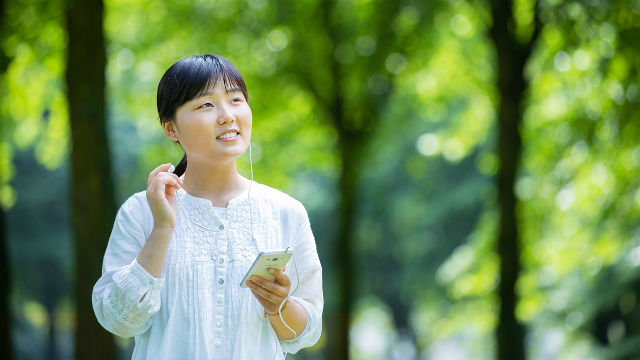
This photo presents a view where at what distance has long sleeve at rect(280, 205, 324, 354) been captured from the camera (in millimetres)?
2666

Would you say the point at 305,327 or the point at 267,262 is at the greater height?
the point at 267,262

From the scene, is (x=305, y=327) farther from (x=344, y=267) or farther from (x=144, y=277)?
(x=344, y=267)

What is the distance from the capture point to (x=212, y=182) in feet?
9.00

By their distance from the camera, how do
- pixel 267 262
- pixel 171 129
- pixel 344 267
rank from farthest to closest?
1. pixel 344 267
2. pixel 171 129
3. pixel 267 262

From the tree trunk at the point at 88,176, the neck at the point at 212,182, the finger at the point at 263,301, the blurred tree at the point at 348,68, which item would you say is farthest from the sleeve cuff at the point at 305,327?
the blurred tree at the point at 348,68

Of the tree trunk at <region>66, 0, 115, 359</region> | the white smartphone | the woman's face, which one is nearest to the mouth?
the woman's face

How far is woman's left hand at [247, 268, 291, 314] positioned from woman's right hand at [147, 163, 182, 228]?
0.32m

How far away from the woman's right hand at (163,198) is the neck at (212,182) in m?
0.16

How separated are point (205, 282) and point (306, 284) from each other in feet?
1.20

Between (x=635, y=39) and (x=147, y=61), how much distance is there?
6987mm

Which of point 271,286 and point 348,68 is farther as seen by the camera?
point 348,68

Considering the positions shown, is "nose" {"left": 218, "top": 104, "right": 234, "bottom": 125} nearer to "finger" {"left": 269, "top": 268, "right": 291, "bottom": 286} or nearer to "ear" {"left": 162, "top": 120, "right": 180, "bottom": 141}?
"ear" {"left": 162, "top": 120, "right": 180, "bottom": 141}

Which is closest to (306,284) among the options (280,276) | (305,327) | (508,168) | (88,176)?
(305,327)

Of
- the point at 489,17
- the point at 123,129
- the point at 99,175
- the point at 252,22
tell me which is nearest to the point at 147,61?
the point at 252,22
